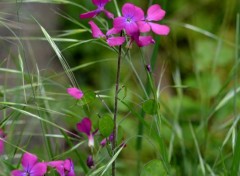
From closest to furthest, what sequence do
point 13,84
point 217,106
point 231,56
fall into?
point 217,106, point 13,84, point 231,56

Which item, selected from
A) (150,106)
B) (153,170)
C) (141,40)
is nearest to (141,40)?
(141,40)

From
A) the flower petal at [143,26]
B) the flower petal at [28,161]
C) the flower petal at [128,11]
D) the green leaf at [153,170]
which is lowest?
the green leaf at [153,170]

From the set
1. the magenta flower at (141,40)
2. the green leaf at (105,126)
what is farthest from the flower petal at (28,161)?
the magenta flower at (141,40)

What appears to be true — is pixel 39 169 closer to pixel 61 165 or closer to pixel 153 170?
pixel 61 165

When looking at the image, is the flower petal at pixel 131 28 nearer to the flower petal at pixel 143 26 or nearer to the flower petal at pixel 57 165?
the flower petal at pixel 143 26

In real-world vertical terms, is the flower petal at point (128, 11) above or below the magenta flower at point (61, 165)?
above

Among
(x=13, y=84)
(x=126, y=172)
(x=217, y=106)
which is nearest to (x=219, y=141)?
(x=126, y=172)

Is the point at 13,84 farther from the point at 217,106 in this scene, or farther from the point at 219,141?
the point at 217,106
